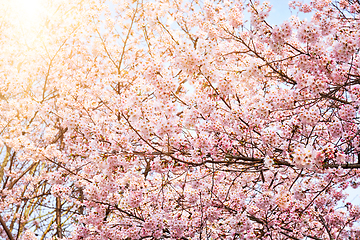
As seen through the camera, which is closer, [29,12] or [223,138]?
[223,138]

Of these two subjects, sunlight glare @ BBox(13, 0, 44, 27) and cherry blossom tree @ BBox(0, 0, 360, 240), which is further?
sunlight glare @ BBox(13, 0, 44, 27)

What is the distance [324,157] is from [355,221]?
13.1ft

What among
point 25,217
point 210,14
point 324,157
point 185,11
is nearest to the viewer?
point 324,157

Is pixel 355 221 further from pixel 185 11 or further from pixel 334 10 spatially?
pixel 185 11

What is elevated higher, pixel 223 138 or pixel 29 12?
pixel 29 12

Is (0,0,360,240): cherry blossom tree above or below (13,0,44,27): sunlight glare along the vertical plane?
below

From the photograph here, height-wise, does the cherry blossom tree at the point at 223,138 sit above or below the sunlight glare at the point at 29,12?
below

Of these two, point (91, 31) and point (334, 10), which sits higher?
point (91, 31)

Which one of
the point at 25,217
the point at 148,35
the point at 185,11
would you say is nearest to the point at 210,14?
the point at 185,11

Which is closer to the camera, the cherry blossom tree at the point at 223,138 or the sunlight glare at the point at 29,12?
the cherry blossom tree at the point at 223,138

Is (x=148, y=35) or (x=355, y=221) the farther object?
(x=148, y=35)

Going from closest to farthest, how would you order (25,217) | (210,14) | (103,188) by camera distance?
(103,188), (210,14), (25,217)

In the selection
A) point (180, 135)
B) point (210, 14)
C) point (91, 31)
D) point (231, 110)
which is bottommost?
point (180, 135)

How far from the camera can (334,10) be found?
580 centimetres
